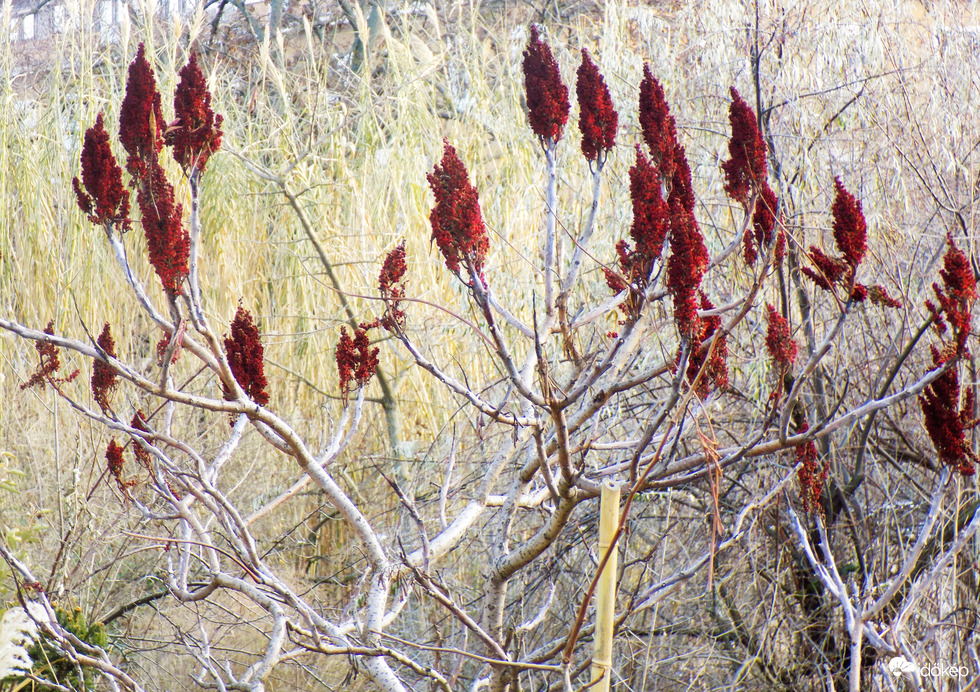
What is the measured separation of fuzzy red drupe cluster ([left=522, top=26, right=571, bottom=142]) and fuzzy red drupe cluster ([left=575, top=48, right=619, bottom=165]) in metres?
0.04

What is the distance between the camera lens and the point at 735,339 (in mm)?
3133

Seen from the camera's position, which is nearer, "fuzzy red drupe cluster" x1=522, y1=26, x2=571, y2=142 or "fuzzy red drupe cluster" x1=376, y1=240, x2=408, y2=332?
"fuzzy red drupe cluster" x1=376, y1=240, x2=408, y2=332

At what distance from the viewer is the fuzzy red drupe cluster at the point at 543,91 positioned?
1.83m

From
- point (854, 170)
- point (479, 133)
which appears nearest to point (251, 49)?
point (479, 133)

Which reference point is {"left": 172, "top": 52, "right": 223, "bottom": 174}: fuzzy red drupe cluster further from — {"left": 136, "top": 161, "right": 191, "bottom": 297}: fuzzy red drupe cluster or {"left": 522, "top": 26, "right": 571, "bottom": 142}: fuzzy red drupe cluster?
{"left": 522, "top": 26, "right": 571, "bottom": 142}: fuzzy red drupe cluster

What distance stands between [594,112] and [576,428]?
0.64 m

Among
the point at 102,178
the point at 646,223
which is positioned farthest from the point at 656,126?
the point at 102,178

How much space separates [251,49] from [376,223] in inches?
251

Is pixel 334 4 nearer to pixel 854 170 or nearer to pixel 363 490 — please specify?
pixel 363 490

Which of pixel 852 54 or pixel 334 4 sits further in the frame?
pixel 334 4

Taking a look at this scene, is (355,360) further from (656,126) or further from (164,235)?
(656,126)

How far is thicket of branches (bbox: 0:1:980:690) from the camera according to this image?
1481 mm

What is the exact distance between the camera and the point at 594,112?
1.88 m

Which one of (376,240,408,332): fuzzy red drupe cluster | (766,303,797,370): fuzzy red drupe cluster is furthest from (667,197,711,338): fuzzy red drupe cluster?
(376,240,408,332): fuzzy red drupe cluster
